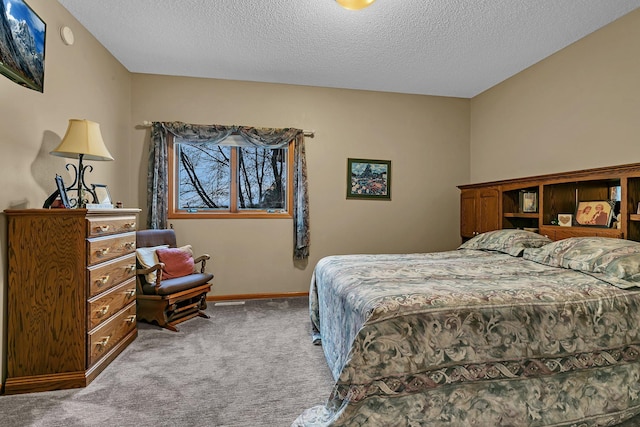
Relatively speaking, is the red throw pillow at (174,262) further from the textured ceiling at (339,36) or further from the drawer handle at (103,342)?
the textured ceiling at (339,36)

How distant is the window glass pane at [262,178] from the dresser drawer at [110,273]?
1.69m

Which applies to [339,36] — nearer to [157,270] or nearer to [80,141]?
[80,141]

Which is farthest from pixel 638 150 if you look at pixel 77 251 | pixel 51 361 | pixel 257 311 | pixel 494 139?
pixel 51 361

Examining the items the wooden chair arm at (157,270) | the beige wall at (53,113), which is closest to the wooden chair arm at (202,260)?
the wooden chair arm at (157,270)

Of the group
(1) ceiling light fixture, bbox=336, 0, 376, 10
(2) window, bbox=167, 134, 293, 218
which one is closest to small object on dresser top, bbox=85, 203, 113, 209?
(2) window, bbox=167, 134, 293, 218

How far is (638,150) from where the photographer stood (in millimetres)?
2561

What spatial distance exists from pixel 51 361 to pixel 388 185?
385cm

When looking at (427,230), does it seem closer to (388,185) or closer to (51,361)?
(388,185)

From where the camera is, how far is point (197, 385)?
2.06 metres

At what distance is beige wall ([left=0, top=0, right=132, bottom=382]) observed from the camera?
202cm

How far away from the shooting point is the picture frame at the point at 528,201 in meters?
3.36

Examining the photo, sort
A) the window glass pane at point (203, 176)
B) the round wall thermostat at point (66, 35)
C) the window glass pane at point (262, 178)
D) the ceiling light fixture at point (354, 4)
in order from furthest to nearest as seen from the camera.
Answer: the window glass pane at point (262, 178)
the window glass pane at point (203, 176)
the round wall thermostat at point (66, 35)
the ceiling light fixture at point (354, 4)

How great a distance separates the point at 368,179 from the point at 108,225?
10.1ft

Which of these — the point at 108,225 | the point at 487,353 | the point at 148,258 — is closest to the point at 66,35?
the point at 108,225
